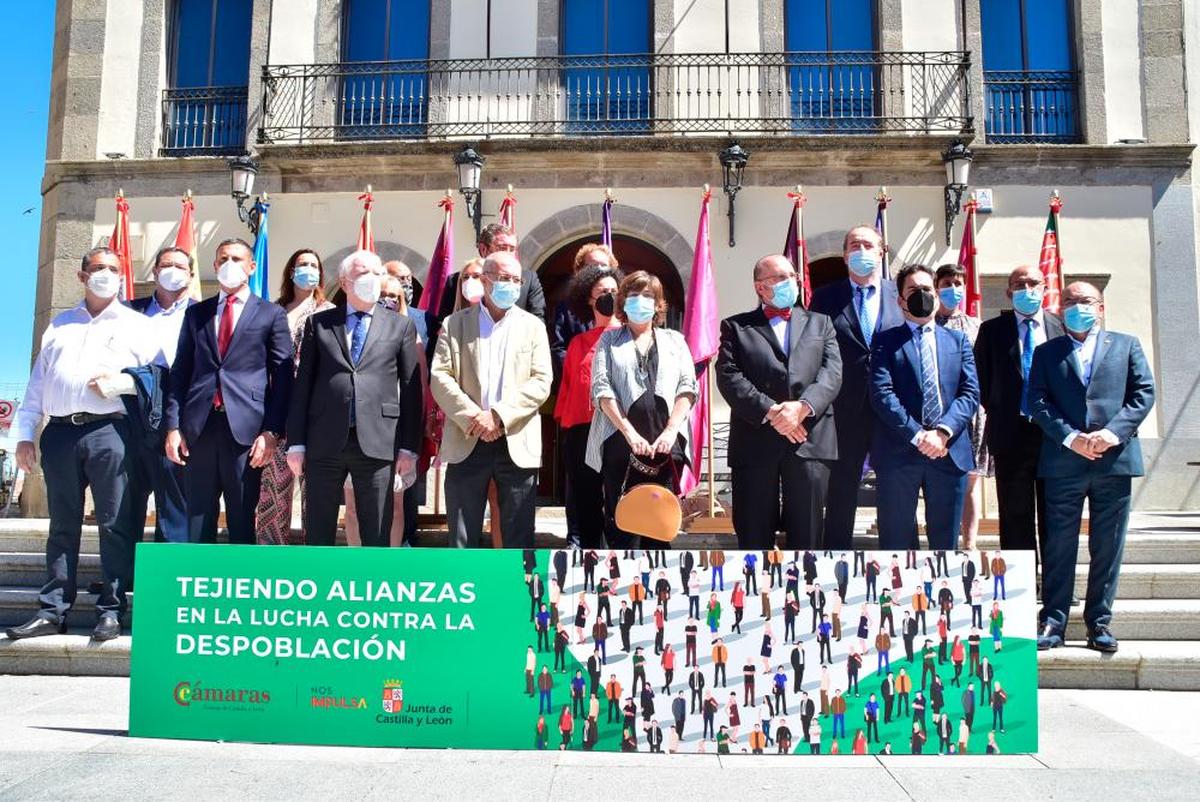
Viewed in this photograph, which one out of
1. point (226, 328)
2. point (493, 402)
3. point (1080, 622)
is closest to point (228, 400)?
point (226, 328)

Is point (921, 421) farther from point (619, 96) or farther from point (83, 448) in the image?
point (619, 96)

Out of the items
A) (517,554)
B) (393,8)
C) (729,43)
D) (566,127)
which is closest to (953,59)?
(729,43)

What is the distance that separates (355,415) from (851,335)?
8.54ft

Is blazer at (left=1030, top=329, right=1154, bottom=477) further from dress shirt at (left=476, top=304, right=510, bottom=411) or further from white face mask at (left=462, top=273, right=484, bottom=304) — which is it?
white face mask at (left=462, top=273, right=484, bottom=304)

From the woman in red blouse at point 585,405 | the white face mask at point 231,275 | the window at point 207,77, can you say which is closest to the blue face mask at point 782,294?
the woman in red blouse at point 585,405

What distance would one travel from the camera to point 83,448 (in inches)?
191

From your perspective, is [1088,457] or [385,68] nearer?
[1088,457]

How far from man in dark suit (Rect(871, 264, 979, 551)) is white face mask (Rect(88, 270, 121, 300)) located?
4.07 meters

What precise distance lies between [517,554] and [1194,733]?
2.89 m

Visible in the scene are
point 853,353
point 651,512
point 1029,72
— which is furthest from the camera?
point 1029,72

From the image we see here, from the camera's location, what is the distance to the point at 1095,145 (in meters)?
11.3

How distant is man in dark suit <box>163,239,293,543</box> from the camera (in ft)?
15.3

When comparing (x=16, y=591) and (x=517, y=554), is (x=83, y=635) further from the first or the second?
(x=517, y=554)

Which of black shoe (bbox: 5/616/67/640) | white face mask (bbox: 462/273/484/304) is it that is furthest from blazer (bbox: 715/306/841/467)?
black shoe (bbox: 5/616/67/640)
